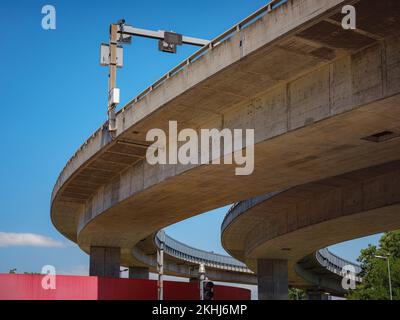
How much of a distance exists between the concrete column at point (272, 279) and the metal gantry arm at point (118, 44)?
78.8 feet

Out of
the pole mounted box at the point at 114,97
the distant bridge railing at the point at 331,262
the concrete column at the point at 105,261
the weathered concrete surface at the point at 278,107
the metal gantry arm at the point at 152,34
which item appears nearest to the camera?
the weathered concrete surface at the point at 278,107

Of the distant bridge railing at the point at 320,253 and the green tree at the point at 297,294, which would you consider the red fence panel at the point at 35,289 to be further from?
the green tree at the point at 297,294

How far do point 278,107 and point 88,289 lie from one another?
1915cm

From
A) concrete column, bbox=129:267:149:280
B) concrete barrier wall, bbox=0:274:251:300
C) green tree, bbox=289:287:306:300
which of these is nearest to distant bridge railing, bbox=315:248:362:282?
concrete column, bbox=129:267:149:280

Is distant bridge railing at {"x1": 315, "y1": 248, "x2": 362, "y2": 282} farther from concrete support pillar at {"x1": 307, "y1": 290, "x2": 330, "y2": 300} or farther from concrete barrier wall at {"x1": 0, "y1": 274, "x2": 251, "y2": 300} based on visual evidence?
concrete barrier wall at {"x1": 0, "y1": 274, "x2": 251, "y2": 300}

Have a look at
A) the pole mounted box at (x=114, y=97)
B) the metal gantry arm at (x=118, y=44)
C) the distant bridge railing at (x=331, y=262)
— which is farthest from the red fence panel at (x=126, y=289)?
the distant bridge railing at (x=331, y=262)

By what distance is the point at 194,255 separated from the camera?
3147 inches

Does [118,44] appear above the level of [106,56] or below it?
above

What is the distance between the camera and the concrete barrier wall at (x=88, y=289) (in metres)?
34.7

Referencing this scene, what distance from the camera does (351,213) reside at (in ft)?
114

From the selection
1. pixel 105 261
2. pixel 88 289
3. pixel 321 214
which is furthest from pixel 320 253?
pixel 88 289

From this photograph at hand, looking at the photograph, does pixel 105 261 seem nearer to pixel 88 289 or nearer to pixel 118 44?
pixel 88 289

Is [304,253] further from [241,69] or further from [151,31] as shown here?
[241,69]

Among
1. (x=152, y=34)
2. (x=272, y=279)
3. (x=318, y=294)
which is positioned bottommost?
(x=318, y=294)
